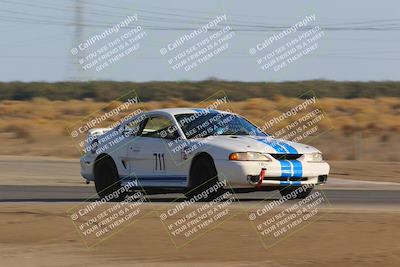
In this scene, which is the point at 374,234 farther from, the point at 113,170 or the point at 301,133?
the point at 301,133

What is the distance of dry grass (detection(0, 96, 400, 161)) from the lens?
36.2 meters

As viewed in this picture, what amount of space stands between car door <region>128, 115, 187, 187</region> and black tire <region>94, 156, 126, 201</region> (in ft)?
1.43

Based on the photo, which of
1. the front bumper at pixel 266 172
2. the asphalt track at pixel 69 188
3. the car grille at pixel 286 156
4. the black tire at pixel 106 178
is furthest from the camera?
the asphalt track at pixel 69 188

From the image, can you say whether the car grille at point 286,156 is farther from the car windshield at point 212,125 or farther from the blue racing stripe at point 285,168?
the car windshield at point 212,125

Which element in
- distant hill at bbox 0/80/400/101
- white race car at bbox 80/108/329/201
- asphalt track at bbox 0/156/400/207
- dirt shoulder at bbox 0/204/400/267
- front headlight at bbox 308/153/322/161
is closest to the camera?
dirt shoulder at bbox 0/204/400/267

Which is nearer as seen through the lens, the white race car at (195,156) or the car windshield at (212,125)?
the white race car at (195,156)

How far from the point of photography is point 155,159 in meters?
16.7

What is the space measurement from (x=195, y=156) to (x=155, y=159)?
2.98 ft

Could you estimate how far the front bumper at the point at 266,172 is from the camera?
51.2 ft

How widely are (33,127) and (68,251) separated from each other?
3260cm

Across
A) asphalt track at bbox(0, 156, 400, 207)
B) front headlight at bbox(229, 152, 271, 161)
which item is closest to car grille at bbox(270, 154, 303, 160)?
front headlight at bbox(229, 152, 271, 161)

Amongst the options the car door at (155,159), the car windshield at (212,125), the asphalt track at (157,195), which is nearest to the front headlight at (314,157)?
the asphalt track at (157,195)

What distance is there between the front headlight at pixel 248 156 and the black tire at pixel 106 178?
2421mm

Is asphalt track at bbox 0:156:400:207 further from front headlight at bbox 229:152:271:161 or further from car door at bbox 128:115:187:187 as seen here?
front headlight at bbox 229:152:271:161
